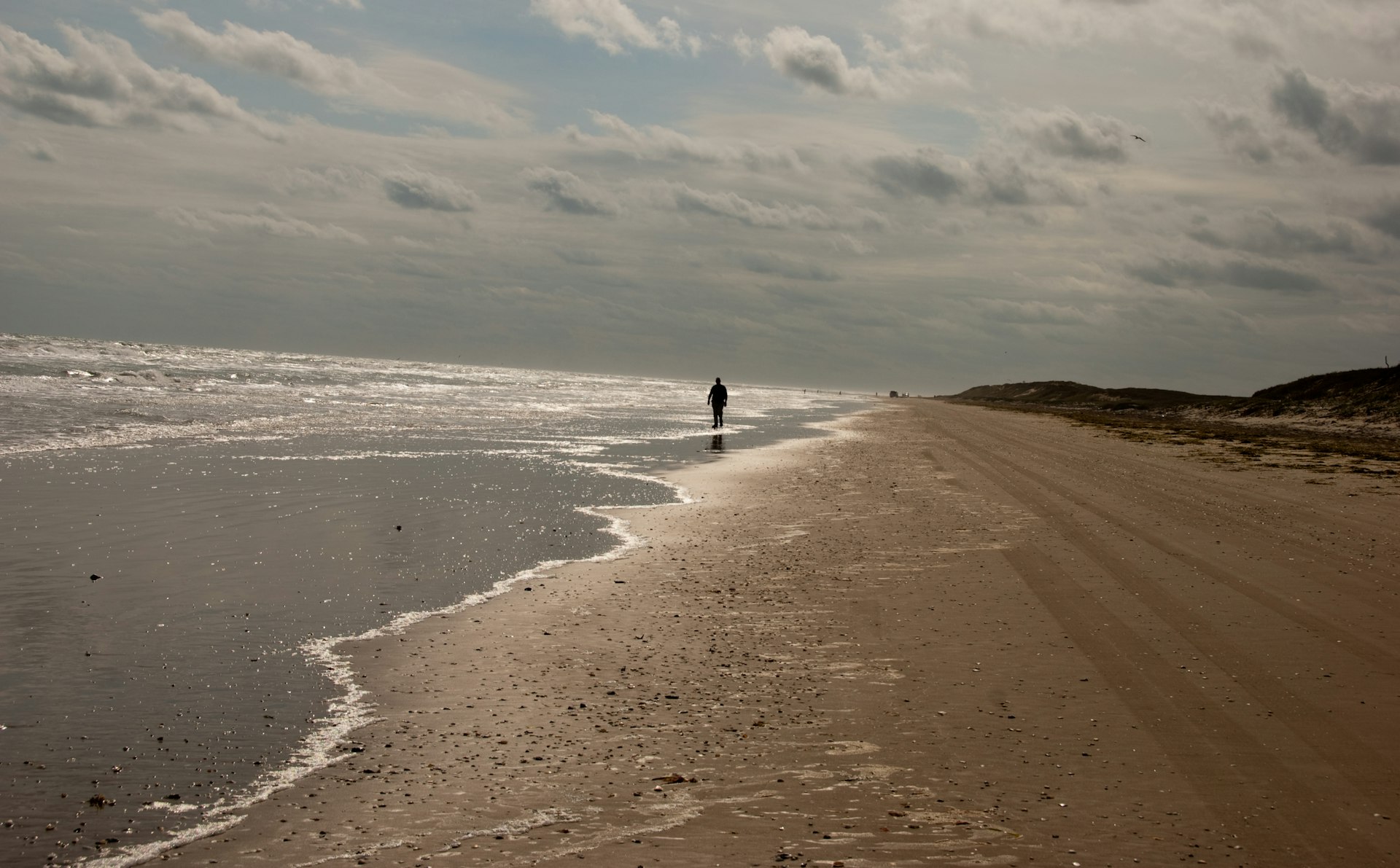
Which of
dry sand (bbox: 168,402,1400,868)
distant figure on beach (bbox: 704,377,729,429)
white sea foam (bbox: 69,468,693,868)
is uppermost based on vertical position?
distant figure on beach (bbox: 704,377,729,429)

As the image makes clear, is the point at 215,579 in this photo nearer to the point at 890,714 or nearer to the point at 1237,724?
the point at 890,714

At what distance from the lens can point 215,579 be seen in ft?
38.0

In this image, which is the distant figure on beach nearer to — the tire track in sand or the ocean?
the ocean

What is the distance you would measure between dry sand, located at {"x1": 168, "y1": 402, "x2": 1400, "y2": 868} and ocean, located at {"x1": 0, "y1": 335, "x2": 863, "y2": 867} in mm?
565

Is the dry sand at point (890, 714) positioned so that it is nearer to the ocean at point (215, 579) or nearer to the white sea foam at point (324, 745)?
the white sea foam at point (324, 745)

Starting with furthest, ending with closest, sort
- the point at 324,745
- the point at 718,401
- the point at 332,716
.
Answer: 1. the point at 718,401
2. the point at 332,716
3. the point at 324,745

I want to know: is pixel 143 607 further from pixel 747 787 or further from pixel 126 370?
pixel 126 370

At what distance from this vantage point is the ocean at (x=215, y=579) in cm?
612

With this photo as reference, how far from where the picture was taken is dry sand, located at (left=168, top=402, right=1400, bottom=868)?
220 inches

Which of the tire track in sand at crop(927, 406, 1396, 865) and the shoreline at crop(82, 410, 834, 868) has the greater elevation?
the tire track in sand at crop(927, 406, 1396, 865)

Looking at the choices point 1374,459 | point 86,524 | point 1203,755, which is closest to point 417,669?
point 1203,755

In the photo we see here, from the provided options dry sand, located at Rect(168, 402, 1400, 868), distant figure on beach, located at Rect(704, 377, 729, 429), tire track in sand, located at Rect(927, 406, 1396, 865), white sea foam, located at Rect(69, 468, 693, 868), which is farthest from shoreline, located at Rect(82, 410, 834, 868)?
distant figure on beach, located at Rect(704, 377, 729, 429)

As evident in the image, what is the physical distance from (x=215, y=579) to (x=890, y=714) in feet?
25.7

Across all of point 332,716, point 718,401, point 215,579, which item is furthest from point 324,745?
point 718,401
